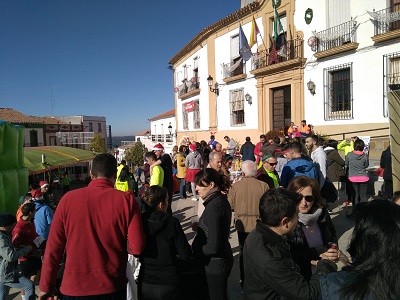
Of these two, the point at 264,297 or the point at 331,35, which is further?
the point at 331,35

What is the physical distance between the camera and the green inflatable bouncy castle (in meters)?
5.17

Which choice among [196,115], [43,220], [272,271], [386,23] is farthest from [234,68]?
[272,271]

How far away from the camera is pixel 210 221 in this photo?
2477 mm

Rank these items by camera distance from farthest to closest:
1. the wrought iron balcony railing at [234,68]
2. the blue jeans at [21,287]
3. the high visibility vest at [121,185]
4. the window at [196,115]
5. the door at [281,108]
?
the window at [196,115], the wrought iron balcony railing at [234,68], the door at [281,108], the high visibility vest at [121,185], the blue jeans at [21,287]

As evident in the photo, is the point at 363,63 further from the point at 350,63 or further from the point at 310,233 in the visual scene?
the point at 310,233

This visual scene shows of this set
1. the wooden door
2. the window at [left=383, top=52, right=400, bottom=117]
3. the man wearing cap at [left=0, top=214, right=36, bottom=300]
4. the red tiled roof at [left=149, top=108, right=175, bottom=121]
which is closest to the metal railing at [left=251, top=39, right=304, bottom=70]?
the wooden door

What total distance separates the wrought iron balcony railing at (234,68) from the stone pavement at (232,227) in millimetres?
10109

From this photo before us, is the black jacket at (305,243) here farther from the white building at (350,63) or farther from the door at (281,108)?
the door at (281,108)

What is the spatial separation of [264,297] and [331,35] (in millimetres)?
12249

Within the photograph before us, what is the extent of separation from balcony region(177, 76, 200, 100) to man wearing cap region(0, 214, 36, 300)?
18025 millimetres

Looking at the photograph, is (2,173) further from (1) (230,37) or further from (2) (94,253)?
(1) (230,37)

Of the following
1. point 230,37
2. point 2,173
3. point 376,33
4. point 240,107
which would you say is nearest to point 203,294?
point 2,173

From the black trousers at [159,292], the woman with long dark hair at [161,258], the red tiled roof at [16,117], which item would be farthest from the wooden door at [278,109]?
the red tiled roof at [16,117]

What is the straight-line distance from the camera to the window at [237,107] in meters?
16.3
